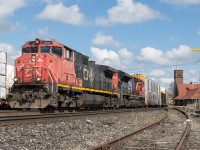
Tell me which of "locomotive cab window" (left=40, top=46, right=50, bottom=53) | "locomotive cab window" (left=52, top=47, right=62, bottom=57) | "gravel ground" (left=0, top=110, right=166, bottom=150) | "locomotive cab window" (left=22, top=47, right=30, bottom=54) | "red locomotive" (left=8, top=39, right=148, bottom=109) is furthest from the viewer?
"locomotive cab window" (left=22, top=47, right=30, bottom=54)

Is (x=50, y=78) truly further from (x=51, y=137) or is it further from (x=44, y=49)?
(x=51, y=137)

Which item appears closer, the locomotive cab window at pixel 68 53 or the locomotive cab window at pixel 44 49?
the locomotive cab window at pixel 44 49

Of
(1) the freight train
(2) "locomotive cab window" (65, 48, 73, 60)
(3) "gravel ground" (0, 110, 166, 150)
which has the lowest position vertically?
(3) "gravel ground" (0, 110, 166, 150)

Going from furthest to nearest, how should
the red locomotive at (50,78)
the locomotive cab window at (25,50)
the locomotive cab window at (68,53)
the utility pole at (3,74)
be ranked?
1. the utility pole at (3,74)
2. the locomotive cab window at (68,53)
3. the locomotive cab window at (25,50)
4. the red locomotive at (50,78)

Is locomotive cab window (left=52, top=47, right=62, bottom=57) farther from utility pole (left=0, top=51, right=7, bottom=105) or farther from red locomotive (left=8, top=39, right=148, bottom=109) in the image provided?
utility pole (left=0, top=51, right=7, bottom=105)

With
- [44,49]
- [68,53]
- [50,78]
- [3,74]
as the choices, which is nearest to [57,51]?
[44,49]

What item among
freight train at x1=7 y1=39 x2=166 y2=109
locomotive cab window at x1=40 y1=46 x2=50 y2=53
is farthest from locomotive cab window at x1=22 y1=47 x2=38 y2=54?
locomotive cab window at x1=40 y1=46 x2=50 y2=53

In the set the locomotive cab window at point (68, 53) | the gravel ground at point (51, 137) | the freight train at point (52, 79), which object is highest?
the locomotive cab window at point (68, 53)

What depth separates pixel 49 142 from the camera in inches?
380

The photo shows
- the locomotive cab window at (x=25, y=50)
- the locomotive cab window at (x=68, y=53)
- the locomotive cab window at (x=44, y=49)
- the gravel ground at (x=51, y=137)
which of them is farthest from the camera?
the locomotive cab window at (x=68, y=53)

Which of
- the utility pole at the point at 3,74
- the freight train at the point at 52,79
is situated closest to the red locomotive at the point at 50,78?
the freight train at the point at 52,79

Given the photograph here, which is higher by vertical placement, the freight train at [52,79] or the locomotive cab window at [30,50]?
the locomotive cab window at [30,50]

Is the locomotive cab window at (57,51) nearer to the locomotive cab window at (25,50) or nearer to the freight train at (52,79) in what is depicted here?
the freight train at (52,79)

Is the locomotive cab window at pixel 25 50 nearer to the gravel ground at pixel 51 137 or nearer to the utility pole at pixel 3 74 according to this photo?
the utility pole at pixel 3 74
